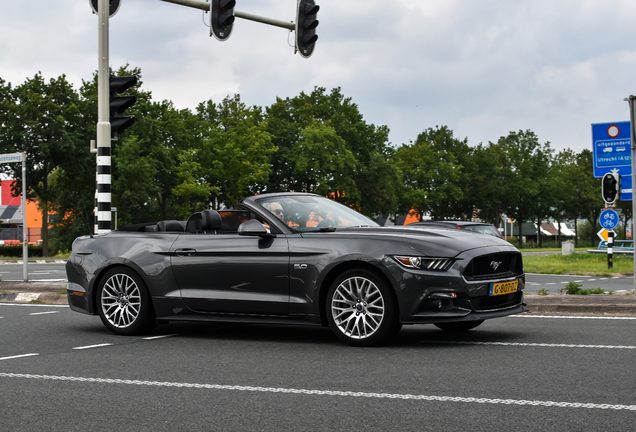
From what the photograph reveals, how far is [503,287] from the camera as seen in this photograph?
7379 mm

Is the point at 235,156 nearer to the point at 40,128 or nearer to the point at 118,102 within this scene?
the point at 40,128

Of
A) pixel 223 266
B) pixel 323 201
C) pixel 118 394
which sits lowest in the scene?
pixel 118 394

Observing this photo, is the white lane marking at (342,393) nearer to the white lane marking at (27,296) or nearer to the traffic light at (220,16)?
the white lane marking at (27,296)

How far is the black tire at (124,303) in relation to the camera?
335 inches

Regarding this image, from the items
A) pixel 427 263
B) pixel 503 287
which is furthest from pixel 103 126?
pixel 503 287

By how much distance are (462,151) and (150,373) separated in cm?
7338

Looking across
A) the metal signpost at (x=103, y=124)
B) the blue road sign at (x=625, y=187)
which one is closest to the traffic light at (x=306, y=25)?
the metal signpost at (x=103, y=124)

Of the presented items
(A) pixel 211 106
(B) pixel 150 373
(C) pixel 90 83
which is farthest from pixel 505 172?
(B) pixel 150 373

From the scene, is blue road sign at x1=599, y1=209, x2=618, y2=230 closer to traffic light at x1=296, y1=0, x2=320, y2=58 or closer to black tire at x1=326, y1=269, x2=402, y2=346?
traffic light at x1=296, y1=0, x2=320, y2=58

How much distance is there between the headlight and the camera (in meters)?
7.01

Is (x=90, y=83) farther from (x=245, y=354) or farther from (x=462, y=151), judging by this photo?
(x=245, y=354)

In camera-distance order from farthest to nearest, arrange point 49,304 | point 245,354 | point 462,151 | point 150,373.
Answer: point 462,151, point 49,304, point 245,354, point 150,373

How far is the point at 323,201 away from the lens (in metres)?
8.71

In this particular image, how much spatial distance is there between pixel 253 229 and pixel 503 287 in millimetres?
2465
